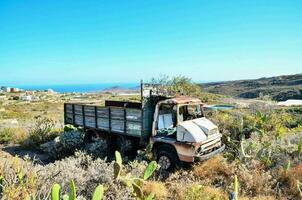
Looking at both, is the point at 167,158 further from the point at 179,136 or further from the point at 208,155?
the point at 208,155

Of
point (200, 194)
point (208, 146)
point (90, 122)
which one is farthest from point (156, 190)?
point (90, 122)

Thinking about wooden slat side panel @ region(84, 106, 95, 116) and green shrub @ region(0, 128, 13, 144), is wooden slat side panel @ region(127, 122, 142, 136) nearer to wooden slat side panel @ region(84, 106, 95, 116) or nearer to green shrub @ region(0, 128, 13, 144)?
wooden slat side panel @ region(84, 106, 95, 116)

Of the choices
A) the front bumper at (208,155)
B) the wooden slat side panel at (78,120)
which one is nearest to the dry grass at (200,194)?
the front bumper at (208,155)

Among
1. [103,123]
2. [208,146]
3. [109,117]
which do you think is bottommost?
[208,146]

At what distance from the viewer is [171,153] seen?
368 inches

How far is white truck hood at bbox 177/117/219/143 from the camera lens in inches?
356

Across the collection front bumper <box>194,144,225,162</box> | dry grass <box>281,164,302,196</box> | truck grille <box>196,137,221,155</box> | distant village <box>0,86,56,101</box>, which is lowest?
distant village <box>0,86,56,101</box>

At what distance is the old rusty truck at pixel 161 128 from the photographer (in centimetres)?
916

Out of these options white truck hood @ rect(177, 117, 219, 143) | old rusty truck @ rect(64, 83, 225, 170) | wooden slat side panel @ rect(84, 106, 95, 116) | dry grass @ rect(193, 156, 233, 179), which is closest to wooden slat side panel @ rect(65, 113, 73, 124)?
wooden slat side panel @ rect(84, 106, 95, 116)

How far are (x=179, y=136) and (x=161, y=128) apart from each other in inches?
39.4

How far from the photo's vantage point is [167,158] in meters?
9.38

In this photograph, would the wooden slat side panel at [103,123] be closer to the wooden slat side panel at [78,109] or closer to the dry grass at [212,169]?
the wooden slat side panel at [78,109]

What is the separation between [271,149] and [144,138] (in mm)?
3808

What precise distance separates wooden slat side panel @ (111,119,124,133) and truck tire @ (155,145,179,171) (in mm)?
1840
